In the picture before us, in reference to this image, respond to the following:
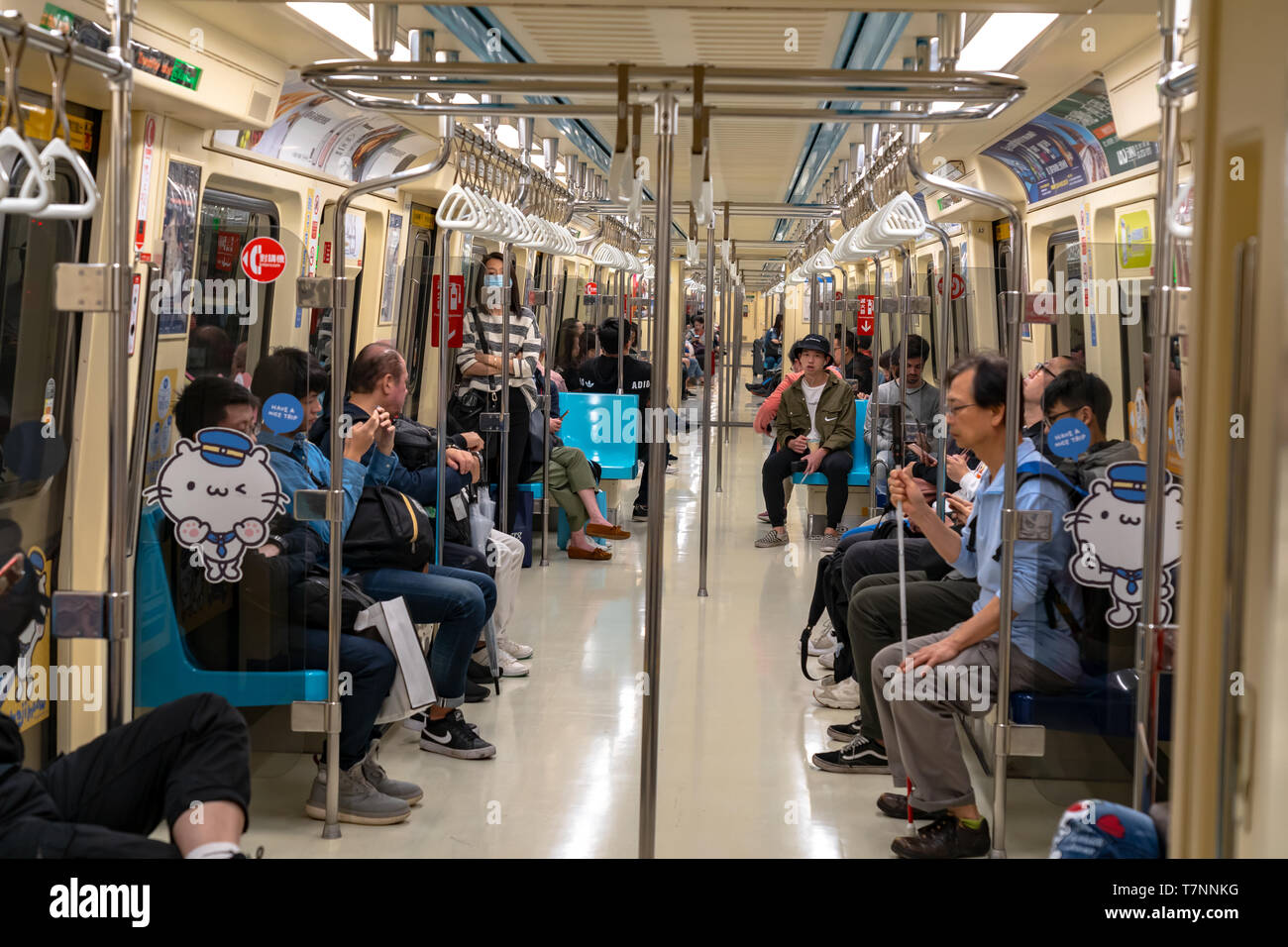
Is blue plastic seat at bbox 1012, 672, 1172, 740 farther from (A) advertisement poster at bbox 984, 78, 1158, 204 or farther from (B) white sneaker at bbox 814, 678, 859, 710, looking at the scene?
(A) advertisement poster at bbox 984, 78, 1158, 204

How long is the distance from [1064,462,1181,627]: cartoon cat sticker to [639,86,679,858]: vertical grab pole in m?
1.37

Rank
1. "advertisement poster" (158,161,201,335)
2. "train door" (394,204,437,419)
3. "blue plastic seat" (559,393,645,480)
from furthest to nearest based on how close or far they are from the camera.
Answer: "blue plastic seat" (559,393,645,480) < "train door" (394,204,437,419) < "advertisement poster" (158,161,201,335)

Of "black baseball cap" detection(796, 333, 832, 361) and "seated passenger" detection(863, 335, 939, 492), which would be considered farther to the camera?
"black baseball cap" detection(796, 333, 832, 361)

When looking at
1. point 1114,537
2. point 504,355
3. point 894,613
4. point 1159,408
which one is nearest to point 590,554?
point 504,355

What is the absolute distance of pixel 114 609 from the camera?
251 cm

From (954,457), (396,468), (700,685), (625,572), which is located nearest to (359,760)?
(396,468)

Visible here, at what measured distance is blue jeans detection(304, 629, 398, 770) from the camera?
3859 mm

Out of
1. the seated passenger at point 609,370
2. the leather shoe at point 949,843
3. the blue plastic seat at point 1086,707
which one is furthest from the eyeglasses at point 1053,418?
the seated passenger at point 609,370

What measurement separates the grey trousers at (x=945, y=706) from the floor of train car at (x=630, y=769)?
294 mm

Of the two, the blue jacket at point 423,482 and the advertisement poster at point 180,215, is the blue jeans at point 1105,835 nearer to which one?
the blue jacket at point 423,482

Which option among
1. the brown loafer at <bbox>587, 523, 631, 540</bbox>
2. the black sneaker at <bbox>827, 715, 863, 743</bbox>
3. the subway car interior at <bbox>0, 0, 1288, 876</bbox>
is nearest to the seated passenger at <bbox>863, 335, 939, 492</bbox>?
the subway car interior at <bbox>0, 0, 1288, 876</bbox>

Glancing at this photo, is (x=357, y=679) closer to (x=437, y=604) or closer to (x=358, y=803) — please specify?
(x=358, y=803)

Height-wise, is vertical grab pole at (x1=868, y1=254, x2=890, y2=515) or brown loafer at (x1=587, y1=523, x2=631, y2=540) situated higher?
vertical grab pole at (x1=868, y1=254, x2=890, y2=515)
